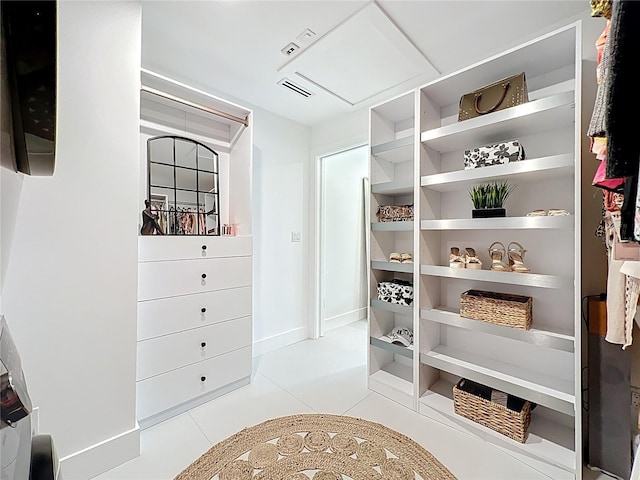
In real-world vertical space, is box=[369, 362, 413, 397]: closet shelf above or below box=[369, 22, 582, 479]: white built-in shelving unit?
below

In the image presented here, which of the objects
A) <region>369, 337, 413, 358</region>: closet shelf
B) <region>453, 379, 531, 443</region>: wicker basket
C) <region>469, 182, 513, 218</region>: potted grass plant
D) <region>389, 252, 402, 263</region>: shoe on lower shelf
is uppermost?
<region>469, 182, 513, 218</region>: potted grass plant

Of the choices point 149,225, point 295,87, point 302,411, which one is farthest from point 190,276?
point 295,87

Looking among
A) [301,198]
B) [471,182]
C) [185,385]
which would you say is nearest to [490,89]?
[471,182]

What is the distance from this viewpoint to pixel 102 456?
136cm

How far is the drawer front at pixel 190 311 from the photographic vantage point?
168 centimetres

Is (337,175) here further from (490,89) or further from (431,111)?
(490,89)

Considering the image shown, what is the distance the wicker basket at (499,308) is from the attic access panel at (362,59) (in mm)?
1661

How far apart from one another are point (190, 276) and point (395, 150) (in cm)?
169

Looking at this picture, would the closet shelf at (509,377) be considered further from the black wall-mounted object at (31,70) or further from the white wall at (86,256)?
the black wall-mounted object at (31,70)

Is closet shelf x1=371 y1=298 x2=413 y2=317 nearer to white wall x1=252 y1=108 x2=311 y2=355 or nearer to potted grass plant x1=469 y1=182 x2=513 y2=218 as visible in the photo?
potted grass plant x1=469 y1=182 x2=513 y2=218

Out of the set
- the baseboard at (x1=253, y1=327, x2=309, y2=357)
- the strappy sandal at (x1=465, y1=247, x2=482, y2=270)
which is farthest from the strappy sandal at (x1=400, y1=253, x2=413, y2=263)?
the baseboard at (x1=253, y1=327, x2=309, y2=357)

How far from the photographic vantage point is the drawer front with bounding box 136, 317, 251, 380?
5.49 feet

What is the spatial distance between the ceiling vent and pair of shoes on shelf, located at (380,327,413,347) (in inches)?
83.7

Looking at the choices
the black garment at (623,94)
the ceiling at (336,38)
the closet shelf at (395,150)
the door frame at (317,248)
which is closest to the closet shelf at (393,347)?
the door frame at (317,248)
